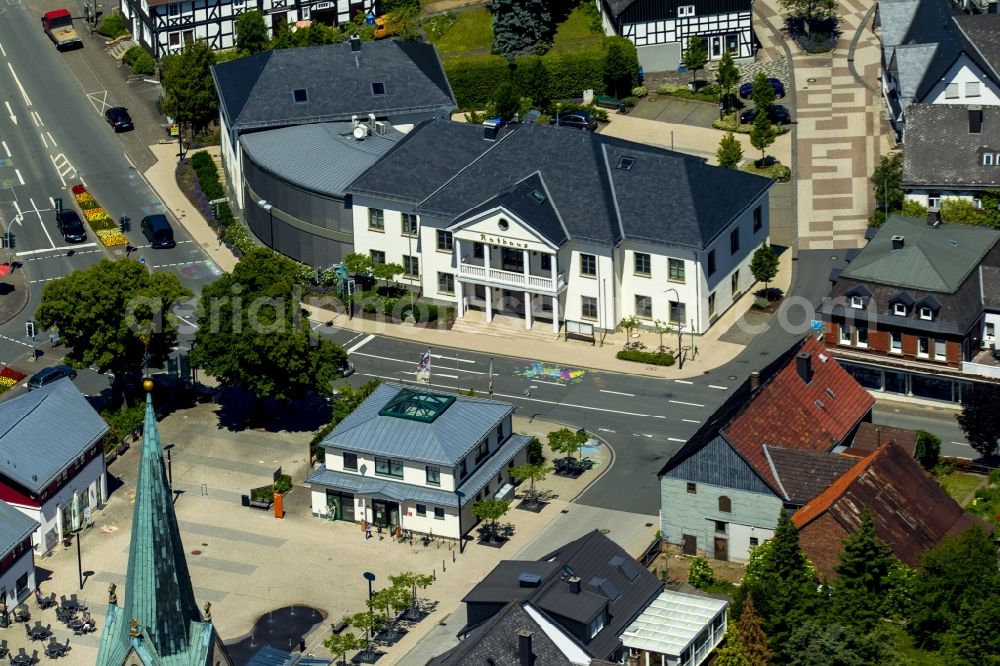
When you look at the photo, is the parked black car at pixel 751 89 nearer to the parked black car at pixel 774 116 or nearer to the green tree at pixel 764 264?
the parked black car at pixel 774 116

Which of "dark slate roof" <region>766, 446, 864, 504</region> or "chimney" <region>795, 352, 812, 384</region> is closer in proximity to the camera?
"dark slate roof" <region>766, 446, 864, 504</region>

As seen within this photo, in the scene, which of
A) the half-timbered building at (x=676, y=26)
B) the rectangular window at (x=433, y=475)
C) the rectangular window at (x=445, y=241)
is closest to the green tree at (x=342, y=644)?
the rectangular window at (x=433, y=475)

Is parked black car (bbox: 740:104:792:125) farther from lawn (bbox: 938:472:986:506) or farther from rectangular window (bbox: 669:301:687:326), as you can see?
lawn (bbox: 938:472:986:506)

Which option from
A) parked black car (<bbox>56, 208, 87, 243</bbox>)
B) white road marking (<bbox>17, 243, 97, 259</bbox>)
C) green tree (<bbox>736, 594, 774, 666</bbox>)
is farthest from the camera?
parked black car (<bbox>56, 208, 87, 243</bbox>)

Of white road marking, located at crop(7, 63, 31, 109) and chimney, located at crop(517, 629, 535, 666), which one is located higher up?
white road marking, located at crop(7, 63, 31, 109)

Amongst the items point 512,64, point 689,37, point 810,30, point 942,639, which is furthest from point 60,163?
point 942,639

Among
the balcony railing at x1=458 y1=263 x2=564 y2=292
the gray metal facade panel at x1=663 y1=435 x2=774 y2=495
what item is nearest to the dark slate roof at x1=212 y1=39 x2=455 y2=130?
the balcony railing at x1=458 y1=263 x2=564 y2=292
